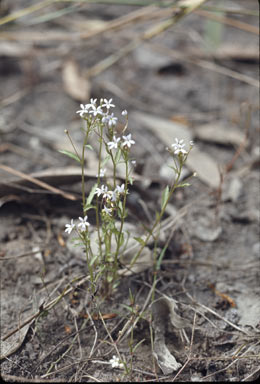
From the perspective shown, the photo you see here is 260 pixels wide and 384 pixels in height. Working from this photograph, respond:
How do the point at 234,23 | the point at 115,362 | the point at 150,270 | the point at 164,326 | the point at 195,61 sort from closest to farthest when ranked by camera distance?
the point at 115,362, the point at 164,326, the point at 150,270, the point at 234,23, the point at 195,61

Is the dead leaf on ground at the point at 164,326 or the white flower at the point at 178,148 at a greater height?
the white flower at the point at 178,148

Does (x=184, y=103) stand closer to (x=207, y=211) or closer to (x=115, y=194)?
(x=207, y=211)

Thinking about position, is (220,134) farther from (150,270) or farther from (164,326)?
(164,326)

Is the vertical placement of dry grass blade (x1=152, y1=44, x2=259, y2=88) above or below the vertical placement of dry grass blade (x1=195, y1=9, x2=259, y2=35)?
below

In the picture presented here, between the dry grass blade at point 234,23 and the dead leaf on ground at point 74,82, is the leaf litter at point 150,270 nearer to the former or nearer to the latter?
the dead leaf on ground at point 74,82

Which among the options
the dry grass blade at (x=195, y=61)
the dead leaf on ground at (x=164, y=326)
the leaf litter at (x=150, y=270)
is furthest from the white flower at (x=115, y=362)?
the dry grass blade at (x=195, y=61)

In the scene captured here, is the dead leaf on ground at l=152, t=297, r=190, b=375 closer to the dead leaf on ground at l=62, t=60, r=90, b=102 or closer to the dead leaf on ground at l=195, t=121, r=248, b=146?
the dead leaf on ground at l=195, t=121, r=248, b=146

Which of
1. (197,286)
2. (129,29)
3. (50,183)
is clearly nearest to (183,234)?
(197,286)

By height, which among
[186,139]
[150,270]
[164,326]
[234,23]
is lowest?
[164,326]

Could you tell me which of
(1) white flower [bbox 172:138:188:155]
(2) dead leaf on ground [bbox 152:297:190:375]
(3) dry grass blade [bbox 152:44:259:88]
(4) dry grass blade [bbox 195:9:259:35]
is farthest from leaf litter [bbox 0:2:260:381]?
(1) white flower [bbox 172:138:188:155]

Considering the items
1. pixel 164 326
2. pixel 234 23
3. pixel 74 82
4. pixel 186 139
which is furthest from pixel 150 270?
pixel 234 23
